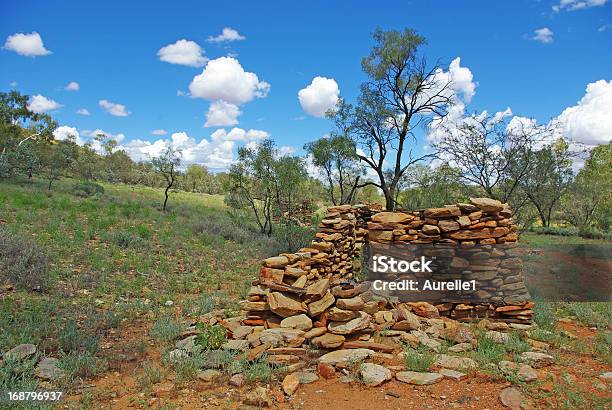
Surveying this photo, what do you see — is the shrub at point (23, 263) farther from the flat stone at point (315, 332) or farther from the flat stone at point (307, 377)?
the flat stone at point (307, 377)

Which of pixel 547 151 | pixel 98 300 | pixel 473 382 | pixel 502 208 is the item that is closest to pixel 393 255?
pixel 502 208

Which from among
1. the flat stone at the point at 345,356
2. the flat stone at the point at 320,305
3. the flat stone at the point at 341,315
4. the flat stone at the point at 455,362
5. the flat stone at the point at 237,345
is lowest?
the flat stone at the point at 237,345

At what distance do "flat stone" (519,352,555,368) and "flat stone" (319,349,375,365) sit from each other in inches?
77.8

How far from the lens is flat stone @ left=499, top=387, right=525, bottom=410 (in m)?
3.82

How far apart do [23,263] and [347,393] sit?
25.6 ft

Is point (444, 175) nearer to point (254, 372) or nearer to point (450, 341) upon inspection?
point (450, 341)

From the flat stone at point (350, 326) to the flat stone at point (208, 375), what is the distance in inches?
67.8

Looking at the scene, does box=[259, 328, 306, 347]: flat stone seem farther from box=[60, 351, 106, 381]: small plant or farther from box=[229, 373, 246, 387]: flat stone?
box=[60, 351, 106, 381]: small plant

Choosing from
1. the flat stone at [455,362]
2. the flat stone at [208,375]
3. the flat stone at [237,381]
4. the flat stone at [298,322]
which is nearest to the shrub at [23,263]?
the flat stone at [208,375]

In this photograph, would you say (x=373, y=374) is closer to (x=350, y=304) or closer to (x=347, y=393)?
(x=347, y=393)

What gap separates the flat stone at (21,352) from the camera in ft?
15.0

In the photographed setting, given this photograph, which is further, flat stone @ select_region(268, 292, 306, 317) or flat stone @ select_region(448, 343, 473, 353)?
flat stone @ select_region(268, 292, 306, 317)

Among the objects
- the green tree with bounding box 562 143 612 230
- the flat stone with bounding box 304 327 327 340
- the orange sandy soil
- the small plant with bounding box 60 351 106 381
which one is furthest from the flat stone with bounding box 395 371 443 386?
the green tree with bounding box 562 143 612 230

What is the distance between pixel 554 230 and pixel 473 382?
27.6 meters
